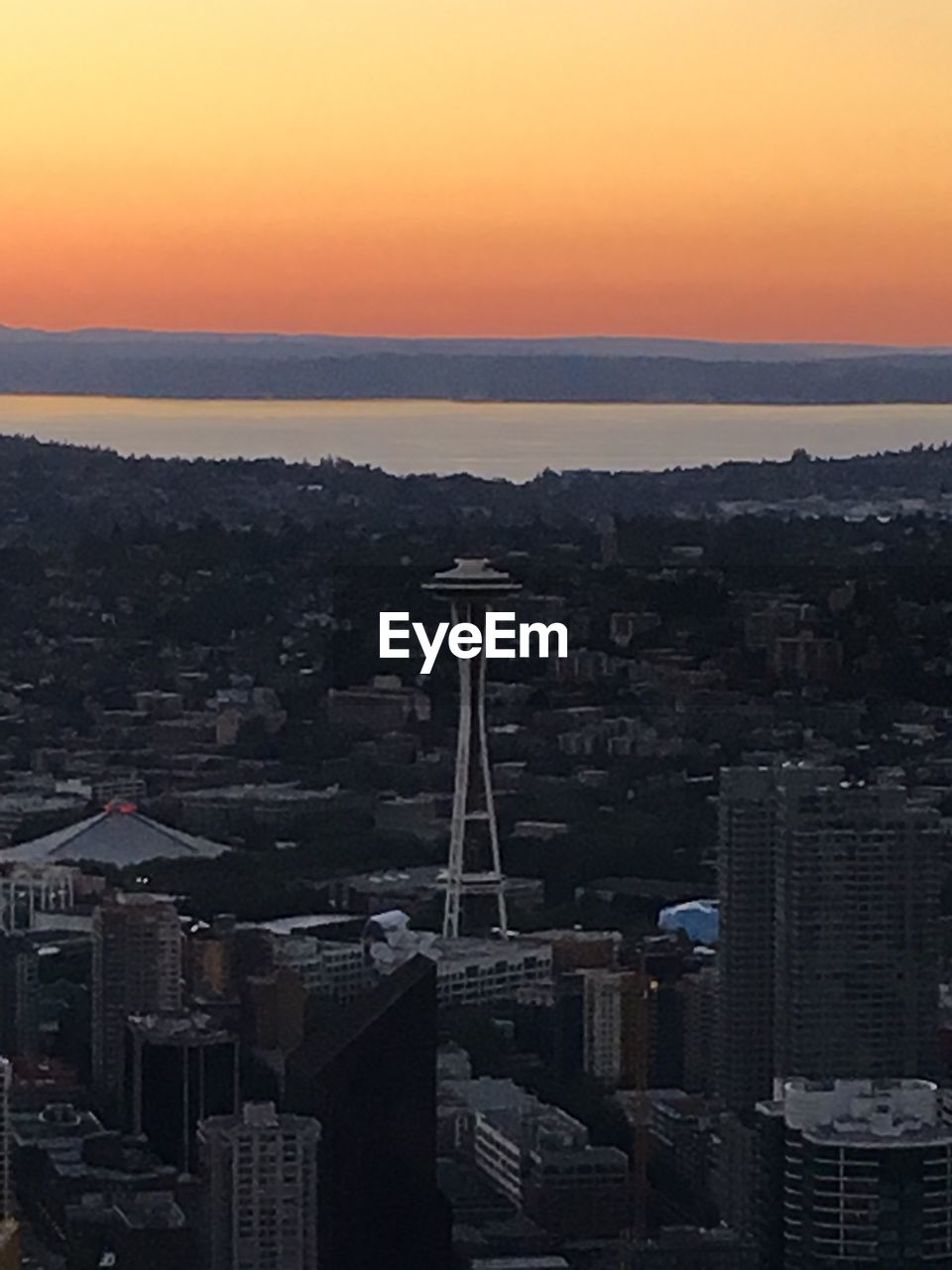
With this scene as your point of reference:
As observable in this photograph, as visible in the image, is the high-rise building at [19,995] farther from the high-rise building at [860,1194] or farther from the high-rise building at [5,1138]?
the high-rise building at [860,1194]

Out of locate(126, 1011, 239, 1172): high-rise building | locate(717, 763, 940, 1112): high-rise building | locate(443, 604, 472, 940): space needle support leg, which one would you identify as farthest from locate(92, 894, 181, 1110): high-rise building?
locate(717, 763, 940, 1112): high-rise building

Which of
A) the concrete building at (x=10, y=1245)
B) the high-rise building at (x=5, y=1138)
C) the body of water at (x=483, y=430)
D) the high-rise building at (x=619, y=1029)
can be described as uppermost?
the body of water at (x=483, y=430)

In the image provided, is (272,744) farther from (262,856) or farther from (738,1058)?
(738,1058)

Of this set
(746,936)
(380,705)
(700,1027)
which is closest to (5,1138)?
(700,1027)

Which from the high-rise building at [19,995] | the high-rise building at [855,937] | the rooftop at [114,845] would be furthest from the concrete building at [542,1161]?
the rooftop at [114,845]

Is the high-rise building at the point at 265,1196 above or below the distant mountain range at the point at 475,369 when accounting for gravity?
below

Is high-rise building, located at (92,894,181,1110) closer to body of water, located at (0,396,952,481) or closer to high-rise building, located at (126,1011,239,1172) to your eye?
high-rise building, located at (126,1011,239,1172)
